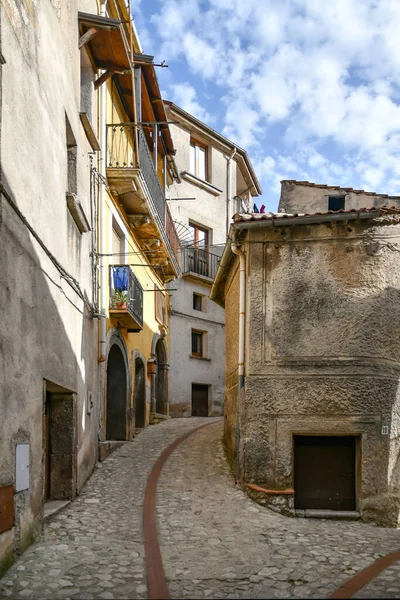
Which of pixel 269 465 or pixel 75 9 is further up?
pixel 75 9

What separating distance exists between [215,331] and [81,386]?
14.8m

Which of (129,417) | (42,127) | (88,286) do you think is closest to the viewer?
(42,127)

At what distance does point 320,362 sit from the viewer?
10.5m

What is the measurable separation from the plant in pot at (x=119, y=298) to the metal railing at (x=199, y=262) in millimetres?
10204

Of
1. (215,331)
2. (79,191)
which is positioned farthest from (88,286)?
(215,331)

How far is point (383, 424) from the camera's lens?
33.9 feet

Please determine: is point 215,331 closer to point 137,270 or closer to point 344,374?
point 137,270

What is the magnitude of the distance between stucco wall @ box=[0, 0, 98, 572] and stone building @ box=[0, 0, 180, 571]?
2 cm

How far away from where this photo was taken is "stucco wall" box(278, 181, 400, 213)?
16.2 m

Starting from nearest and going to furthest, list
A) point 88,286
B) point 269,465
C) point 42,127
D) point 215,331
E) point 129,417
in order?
point 42,127 < point 269,465 < point 88,286 < point 129,417 < point 215,331

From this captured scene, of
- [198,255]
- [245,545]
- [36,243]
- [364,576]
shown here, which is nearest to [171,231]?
[198,255]

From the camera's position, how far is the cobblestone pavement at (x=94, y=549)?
608 cm

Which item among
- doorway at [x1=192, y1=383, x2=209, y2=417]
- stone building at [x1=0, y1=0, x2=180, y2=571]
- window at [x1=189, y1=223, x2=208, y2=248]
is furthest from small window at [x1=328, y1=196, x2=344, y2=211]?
doorway at [x1=192, y1=383, x2=209, y2=417]

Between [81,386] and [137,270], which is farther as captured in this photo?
[137,270]
